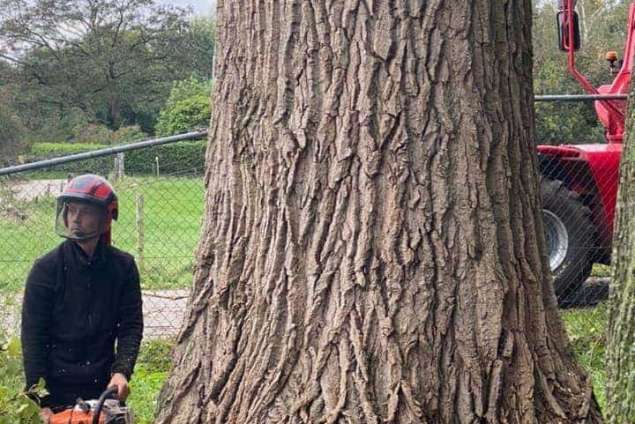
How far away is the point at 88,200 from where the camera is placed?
4008mm

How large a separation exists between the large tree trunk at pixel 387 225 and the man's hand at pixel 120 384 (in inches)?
35.5

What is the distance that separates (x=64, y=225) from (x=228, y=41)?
50.1 inches

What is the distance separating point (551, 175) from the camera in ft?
27.7

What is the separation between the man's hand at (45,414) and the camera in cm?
374

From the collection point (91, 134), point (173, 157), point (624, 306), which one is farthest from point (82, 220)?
point (91, 134)

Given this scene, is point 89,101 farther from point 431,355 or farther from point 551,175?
point 431,355

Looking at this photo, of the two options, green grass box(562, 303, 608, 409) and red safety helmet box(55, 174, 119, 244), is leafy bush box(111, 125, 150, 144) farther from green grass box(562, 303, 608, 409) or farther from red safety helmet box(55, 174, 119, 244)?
red safety helmet box(55, 174, 119, 244)

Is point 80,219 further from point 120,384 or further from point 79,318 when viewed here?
point 120,384

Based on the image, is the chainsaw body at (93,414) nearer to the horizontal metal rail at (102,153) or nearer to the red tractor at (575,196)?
the horizontal metal rail at (102,153)

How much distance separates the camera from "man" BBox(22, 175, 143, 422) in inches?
158

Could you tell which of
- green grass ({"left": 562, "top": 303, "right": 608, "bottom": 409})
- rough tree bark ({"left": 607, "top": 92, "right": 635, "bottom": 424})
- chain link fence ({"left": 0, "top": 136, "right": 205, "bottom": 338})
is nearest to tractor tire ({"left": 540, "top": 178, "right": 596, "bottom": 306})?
green grass ({"left": 562, "top": 303, "right": 608, "bottom": 409})

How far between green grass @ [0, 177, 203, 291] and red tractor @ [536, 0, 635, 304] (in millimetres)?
3055

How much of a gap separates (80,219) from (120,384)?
0.70 metres

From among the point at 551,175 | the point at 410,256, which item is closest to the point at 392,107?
the point at 410,256
